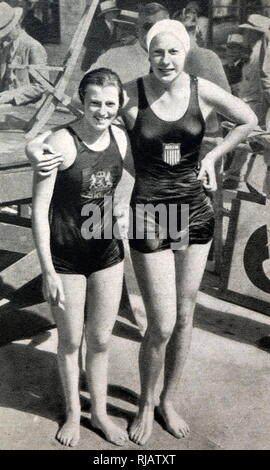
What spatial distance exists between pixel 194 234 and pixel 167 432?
925 millimetres

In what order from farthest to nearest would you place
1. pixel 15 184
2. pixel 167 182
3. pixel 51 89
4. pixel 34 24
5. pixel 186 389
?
1. pixel 34 24
2. pixel 51 89
3. pixel 15 184
4. pixel 186 389
5. pixel 167 182

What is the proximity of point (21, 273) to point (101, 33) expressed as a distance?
4.96ft

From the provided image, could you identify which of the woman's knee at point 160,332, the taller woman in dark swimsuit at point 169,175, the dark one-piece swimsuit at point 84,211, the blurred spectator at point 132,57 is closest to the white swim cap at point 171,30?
the taller woman in dark swimsuit at point 169,175

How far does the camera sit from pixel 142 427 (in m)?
2.55

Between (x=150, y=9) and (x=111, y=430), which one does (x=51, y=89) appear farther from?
(x=111, y=430)

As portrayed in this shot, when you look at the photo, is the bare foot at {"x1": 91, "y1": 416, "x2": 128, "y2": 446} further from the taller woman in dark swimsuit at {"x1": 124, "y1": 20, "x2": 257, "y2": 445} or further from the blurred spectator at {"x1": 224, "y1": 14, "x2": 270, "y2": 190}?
the blurred spectator at {"x1": 224, "y1": 14, "x2": 270, "y2": 190}

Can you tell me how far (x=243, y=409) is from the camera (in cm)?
280

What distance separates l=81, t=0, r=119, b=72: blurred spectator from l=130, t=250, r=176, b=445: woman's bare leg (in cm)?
153

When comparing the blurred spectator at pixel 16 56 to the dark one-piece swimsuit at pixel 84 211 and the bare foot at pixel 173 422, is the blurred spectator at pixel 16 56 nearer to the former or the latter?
the dark one-piece swimsuit at pixel 84 211

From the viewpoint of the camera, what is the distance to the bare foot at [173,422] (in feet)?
8.45

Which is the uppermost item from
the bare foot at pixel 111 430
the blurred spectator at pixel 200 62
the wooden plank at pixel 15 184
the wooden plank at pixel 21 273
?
the blurred spectator at pixel 200 62

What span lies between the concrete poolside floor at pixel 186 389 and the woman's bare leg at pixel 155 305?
0.96 ft

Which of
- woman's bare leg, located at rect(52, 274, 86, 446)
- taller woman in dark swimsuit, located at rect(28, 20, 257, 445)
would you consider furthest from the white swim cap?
woman's bare leg, located at rect(52, 274, 86, 446)

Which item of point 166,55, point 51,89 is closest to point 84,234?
point 166,55
